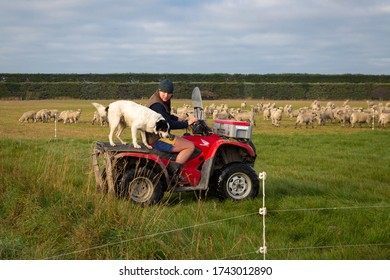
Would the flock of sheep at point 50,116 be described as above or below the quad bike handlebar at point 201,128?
below

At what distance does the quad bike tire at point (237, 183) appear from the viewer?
8.90 meters

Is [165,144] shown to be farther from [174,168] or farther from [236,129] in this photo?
[236,129]

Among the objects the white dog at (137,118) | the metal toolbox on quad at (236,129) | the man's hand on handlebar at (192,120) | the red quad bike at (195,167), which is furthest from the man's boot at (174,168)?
the metal toolbox on quad at (236,129)

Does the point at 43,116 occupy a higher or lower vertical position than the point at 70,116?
lower

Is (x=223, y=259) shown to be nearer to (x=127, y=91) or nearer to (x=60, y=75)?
(x=127, y=91)

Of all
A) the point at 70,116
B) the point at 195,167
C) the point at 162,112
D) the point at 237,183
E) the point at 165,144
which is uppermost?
the point at 162,112

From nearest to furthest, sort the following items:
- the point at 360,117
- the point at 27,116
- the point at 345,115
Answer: the point at 360,117 → the point at 345,115 → the point at 27,116

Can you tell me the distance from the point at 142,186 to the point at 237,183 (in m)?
1.59

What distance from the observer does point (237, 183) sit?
900 centimetres

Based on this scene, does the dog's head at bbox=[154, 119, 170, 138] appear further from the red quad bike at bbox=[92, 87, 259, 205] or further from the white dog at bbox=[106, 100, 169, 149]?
the red quad bike at bbox=[92, 87, 259, 205]

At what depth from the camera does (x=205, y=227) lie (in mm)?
6789

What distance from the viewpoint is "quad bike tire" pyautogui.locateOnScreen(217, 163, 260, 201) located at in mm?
8898

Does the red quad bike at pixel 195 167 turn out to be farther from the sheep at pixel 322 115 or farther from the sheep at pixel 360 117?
the sheep at pixel 322 115

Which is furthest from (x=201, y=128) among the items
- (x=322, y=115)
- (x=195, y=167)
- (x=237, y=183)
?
(x=322, y=115)
